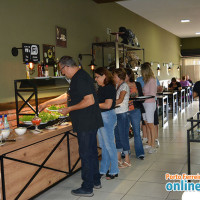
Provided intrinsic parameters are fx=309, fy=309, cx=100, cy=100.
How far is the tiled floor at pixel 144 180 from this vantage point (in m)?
3.33

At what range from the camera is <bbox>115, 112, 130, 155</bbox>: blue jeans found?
13.5 ft

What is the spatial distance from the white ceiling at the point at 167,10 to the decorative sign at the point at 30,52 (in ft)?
12.2

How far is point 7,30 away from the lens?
405 cm

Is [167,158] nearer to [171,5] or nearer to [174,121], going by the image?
[174,121]

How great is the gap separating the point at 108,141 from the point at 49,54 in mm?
1940

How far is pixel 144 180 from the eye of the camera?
3.76 metres

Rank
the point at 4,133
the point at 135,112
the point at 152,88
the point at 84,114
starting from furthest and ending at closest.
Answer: the point at 152,88 < the point at 135,112 < the point at 84,114 < the point at 4,133

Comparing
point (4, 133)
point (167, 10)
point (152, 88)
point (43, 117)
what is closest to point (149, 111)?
point (152, 88)

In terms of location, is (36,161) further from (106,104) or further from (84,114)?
(106,104)

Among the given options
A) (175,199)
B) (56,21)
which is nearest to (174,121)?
(56,21)

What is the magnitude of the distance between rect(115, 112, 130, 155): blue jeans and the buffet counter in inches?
23.4

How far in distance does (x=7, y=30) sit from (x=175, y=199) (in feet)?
9.53

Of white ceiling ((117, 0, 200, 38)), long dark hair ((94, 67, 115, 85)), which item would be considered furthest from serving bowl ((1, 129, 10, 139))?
white ceiling ((117, 0, 200, 38))
